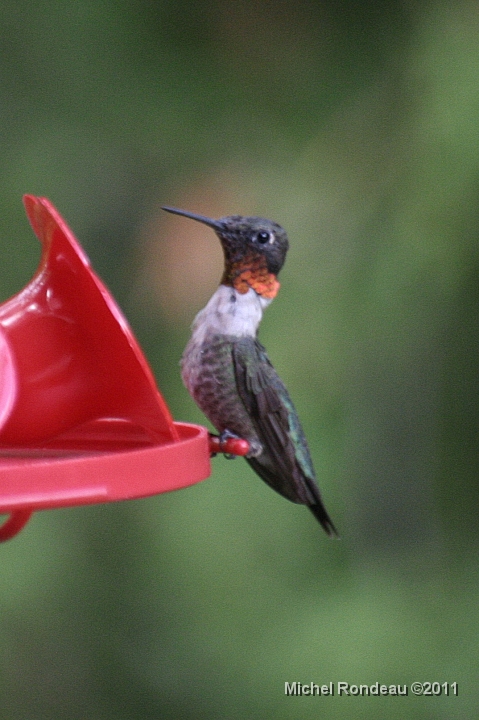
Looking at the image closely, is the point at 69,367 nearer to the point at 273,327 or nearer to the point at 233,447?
the point at 233,447

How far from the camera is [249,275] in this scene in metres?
2.17

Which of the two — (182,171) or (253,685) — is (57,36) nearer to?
(182,171)

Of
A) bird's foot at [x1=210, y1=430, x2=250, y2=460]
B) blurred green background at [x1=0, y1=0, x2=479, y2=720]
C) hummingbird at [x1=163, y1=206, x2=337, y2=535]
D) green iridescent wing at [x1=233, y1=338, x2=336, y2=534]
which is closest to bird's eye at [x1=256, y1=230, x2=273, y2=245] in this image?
hummingbird at [x1=163, y1=206, x2=337, y2=535]

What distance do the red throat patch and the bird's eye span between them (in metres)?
0.04

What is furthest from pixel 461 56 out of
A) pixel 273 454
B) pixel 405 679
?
pixel 405 679

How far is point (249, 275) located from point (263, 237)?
0.10 metres

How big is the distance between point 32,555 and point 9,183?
1585 mm

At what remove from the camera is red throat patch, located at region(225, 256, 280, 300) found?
2.17 metres

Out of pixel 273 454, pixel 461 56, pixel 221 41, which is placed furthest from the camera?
pixel 221 41

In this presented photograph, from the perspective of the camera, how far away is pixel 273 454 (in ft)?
7.21

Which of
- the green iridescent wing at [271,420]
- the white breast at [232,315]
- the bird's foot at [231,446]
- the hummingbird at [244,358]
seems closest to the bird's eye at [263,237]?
the hummingbird at [244,358]

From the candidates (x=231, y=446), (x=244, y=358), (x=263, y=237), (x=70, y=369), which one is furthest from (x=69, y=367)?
(x=263, y=237)

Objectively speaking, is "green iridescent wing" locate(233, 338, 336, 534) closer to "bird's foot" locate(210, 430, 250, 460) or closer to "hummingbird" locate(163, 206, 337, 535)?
"hummingbird" locate(163, 206, 337, 535)

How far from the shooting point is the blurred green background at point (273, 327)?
3797 mm
